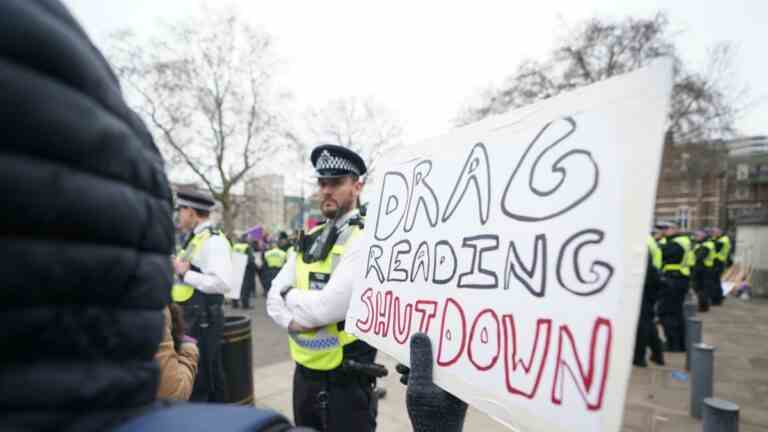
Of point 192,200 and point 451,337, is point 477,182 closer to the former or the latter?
point 451,337

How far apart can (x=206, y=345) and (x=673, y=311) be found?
6.53 m

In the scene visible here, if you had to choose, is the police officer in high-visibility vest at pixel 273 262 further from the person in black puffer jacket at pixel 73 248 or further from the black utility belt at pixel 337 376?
the person in black puffer jacket at pixel 73 248

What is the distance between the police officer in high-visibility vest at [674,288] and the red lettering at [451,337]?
633cm

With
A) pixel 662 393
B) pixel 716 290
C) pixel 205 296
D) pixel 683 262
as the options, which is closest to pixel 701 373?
pixel 662 393

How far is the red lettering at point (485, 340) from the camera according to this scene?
39.0 inches

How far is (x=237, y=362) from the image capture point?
11.2ft

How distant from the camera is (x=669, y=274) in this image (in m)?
6.44

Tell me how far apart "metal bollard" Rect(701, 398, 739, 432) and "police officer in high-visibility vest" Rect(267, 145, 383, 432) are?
5.95ft

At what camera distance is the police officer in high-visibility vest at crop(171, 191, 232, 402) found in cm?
330

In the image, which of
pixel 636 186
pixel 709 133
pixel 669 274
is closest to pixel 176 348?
pixel 636 186

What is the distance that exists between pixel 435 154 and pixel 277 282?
56.8 inches

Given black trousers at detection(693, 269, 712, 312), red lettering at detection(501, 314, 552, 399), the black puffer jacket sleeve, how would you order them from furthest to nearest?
1. black trousers at detection(693, 269, 712, 312)
2. red lettering at detection(501, 314, 552, 399)
3. the black puffer jacket sleeve

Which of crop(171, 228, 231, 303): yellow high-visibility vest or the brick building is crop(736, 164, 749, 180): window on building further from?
crop(171, 228, 231, 303): yellow high-visibility vest

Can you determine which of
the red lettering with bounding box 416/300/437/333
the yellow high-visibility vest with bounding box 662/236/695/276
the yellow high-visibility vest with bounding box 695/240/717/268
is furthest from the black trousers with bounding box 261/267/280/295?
the yellow high-visibility vest with bounding box 695/240/717/268
